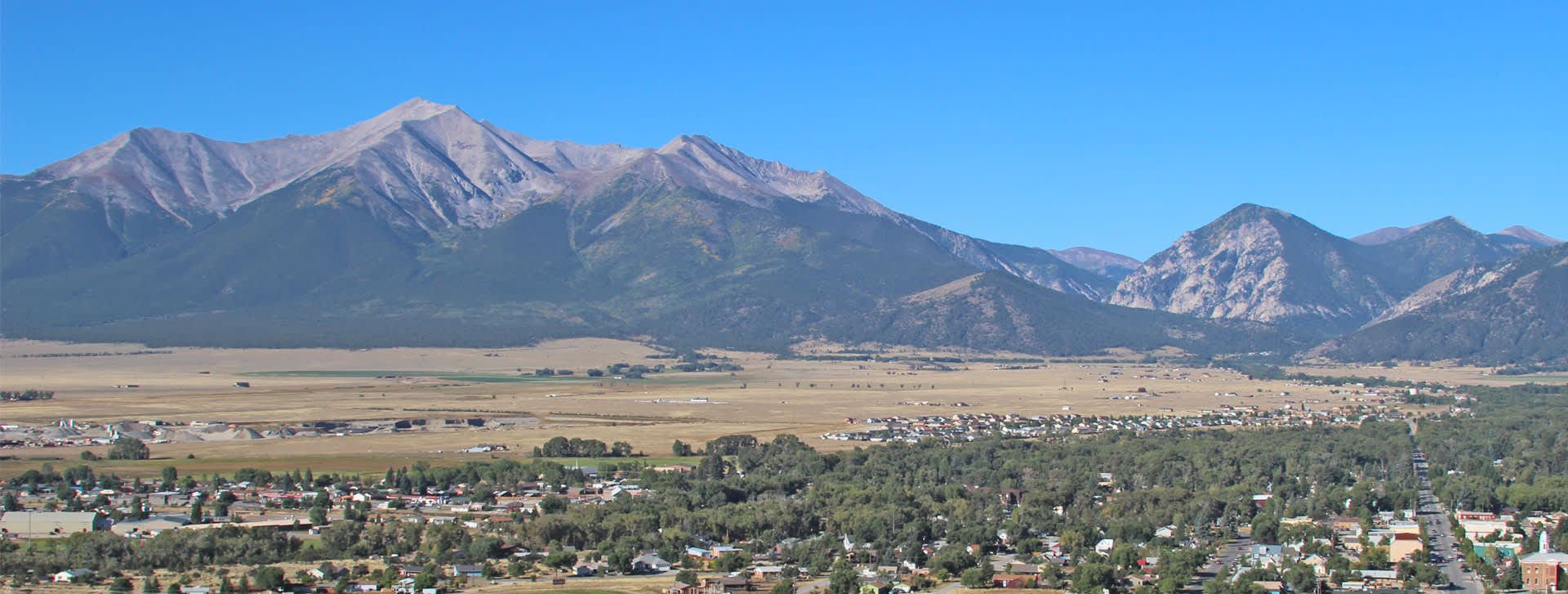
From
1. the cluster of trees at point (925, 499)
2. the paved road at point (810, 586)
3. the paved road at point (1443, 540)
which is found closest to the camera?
the paved road at point (810, 586)

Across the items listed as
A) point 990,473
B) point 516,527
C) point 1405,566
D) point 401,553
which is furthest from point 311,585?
point 990,473

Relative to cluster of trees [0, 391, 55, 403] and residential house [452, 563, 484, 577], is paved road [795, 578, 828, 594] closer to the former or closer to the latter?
residential house [452, 563, 484, 577]

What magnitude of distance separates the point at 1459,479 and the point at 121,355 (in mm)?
150759

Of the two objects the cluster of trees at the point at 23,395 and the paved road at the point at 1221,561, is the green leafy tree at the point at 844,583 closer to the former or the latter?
the paved road at the point at 1221,561

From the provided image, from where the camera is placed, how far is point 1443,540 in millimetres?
69375

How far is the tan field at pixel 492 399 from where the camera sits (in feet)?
344

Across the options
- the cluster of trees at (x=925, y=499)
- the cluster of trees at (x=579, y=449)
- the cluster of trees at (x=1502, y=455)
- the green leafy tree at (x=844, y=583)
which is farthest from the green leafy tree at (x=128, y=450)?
the cluster of trees at (x=1502, y=455)

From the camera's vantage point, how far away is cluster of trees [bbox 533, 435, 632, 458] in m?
99.5

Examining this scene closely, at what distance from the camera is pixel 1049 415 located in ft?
431

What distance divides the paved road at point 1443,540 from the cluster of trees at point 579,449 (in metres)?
39.2

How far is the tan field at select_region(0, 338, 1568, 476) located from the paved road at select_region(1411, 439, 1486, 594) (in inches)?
1219

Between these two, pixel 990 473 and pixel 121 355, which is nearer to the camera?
pixel 990 473

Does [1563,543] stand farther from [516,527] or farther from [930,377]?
[930,377]

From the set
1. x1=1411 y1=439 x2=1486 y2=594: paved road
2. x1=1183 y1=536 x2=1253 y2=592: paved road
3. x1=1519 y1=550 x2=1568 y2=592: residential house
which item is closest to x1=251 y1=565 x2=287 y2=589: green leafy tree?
x1=1183 y1=536 x2=1253 y2=592: paved road
